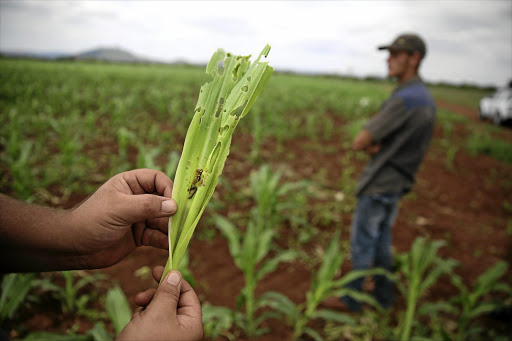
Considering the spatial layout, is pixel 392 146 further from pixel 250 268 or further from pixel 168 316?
pixel 168 316

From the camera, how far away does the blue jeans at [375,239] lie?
7.30 feet

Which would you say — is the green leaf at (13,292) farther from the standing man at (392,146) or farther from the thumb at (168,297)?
the standing man at (392,146)

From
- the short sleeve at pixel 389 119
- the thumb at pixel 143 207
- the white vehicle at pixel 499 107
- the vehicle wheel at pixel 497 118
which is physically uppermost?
the white vehicle at pixel 499 107

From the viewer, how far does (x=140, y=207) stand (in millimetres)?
927

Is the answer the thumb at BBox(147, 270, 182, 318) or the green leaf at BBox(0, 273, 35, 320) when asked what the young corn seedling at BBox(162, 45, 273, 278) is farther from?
the green leaf at BBox(0, 273, 35, 320)

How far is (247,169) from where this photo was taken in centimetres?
489

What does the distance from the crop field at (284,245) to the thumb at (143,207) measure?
1.30ft

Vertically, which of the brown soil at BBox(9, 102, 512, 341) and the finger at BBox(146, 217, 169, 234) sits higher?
the finger at BBox(146, 217, 169, 234)

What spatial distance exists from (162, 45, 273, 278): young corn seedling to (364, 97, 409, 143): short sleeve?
153cm

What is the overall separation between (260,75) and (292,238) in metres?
2.69

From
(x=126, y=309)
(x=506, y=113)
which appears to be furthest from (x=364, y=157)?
(x=506, y=113)

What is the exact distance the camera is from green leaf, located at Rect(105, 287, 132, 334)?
1.44 m

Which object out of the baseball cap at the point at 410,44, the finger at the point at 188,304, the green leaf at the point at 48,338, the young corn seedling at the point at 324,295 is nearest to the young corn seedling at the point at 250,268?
the young corn seedling at the point at 324,295

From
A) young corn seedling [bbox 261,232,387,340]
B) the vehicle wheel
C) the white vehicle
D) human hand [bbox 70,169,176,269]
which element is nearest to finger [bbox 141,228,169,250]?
human hand [bbox 70,169,176,269]
